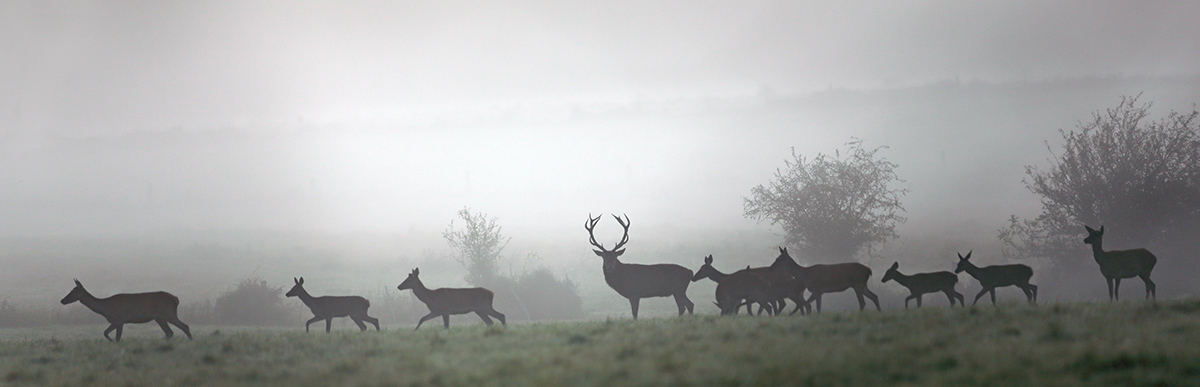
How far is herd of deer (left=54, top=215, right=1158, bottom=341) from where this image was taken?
69.0ft

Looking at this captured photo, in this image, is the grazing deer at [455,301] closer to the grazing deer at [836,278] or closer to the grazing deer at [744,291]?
the grazing deer at [744,291]

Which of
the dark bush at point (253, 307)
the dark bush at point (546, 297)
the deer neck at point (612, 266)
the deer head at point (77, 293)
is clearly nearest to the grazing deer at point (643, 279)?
the deer neck at point (612, 266)

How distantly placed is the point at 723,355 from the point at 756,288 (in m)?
9.01

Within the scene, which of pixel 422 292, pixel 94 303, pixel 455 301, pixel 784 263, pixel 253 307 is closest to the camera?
pixel 784 263

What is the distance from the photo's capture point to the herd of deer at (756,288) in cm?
2103

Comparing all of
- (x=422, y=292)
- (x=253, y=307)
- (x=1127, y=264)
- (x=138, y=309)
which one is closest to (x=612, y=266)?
(x=422, y=292)

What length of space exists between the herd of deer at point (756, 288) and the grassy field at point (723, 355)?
2801mm

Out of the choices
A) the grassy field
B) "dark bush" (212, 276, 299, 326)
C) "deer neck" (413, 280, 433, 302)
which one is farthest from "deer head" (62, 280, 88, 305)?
"dark bush" (212, 276, 299, 326)

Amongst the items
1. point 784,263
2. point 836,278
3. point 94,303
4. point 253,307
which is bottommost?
point 253,307

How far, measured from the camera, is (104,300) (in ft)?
73.2

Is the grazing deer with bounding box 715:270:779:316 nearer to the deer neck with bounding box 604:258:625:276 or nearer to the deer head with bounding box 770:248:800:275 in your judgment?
the deer head with bounding box 770:248:800:275

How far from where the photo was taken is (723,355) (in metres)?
12.8

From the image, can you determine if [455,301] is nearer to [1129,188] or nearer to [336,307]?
[336,307]

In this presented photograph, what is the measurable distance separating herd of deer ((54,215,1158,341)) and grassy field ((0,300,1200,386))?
2801 millimetres
